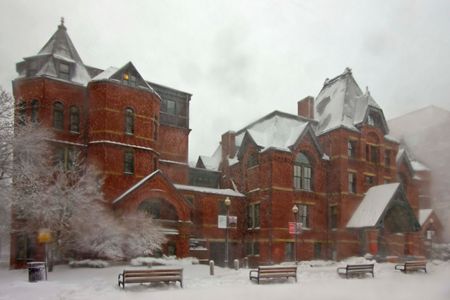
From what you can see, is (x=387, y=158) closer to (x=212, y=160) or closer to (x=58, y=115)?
(x=212, y=160)

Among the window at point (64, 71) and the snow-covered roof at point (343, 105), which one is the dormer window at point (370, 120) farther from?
the window at point (64, 71)

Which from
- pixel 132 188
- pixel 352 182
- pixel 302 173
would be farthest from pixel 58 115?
pixel 352 182

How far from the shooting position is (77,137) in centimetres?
3045

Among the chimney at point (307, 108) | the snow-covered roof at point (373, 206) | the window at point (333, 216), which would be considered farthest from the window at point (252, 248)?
the chimney at point (307, 108)

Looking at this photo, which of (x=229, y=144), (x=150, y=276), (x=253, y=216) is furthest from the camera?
(x=229, y=144)

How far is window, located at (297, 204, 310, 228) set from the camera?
3562 cm

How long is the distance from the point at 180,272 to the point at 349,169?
71.6ft

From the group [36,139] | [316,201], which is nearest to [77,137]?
[36,139]

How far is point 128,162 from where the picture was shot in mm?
30594

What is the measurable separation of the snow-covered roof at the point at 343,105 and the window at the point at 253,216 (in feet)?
26.7

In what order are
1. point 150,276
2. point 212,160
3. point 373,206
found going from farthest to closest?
point 212,160 → point 373,206 → point 150,276

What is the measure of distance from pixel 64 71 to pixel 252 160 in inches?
576

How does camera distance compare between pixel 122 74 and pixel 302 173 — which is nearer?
pixel 122 74

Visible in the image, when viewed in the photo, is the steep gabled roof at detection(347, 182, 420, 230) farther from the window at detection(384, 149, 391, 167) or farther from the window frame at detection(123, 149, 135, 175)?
the window frame at detection(123, 149, 135, 175)
